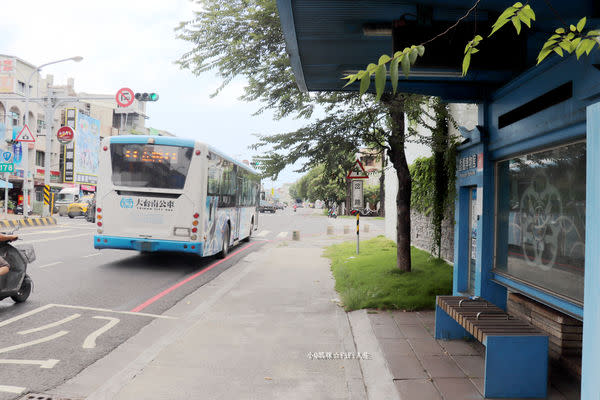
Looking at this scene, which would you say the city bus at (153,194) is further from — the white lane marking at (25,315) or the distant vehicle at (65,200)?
the distant vehicle at (65,200)

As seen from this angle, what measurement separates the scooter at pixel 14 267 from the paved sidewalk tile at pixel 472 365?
5.88 meters

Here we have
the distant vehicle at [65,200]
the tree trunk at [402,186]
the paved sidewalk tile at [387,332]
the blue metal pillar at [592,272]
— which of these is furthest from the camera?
the distant vehicle at [65,200]

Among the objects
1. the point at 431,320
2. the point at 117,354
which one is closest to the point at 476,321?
the point at 431,320

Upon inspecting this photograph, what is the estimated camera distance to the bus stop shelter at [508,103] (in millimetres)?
4160

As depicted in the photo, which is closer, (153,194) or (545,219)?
(545,219)

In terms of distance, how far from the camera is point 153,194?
10.5m

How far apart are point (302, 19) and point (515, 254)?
3636mm

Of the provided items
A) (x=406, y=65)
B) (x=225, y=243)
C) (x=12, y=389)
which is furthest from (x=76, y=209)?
(x=406, y=65)

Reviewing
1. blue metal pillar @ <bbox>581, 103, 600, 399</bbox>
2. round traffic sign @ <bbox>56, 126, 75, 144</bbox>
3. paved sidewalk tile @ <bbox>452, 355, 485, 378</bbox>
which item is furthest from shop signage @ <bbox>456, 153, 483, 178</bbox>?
round traffic sign @ <bbox>56, 126, 75, 144</bbox>

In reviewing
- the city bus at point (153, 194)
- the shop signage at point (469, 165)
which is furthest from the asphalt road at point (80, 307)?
the shop signage at point (469, 165)

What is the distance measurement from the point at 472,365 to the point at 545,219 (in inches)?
67.0

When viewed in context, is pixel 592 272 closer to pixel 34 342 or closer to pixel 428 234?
pixel 34 342

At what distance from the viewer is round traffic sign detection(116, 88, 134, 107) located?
122 feet

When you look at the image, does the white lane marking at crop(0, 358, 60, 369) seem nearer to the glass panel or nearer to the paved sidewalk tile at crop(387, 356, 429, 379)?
the paved sidewalk tile at crop(387, 356, 429, 379)
